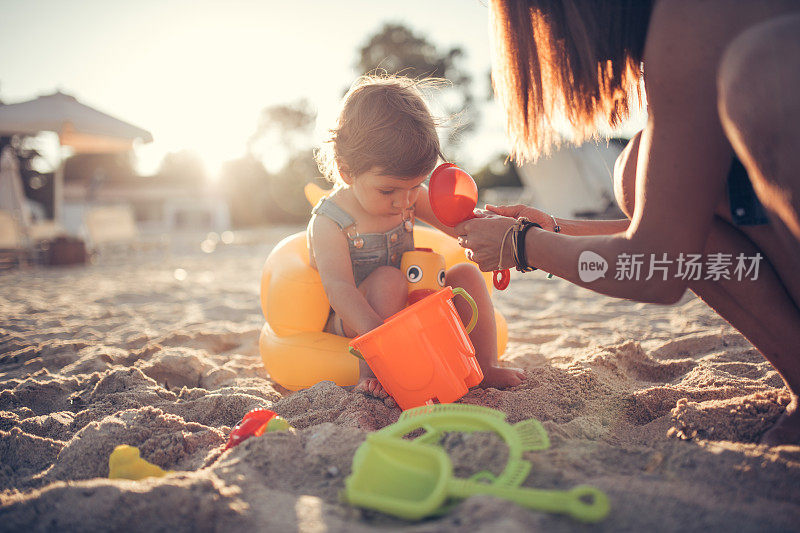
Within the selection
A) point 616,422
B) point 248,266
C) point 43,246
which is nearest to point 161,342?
point 616,422

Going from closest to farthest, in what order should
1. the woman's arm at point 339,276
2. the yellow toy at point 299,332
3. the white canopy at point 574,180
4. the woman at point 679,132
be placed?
the woman at point 679,132, the woman's arm at point 339,276, the yellow toy at point 299,332, the white canopy at point 574,180

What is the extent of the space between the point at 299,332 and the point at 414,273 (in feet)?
1.53

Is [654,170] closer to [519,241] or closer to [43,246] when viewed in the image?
[519,241]

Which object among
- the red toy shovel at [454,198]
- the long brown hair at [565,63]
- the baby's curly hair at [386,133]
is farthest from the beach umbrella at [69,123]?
the long brown hair at [565,63]

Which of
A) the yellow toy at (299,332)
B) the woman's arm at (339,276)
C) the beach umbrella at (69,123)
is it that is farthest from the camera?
the beach umbrella at (69,123)

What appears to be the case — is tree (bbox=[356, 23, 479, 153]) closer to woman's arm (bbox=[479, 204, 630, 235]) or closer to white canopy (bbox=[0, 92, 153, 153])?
white canopy (bbox=[0, 92, 153, 153])

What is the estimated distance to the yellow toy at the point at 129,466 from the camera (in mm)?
1064

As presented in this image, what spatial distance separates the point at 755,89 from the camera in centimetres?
88

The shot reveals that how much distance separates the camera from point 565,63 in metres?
1.28

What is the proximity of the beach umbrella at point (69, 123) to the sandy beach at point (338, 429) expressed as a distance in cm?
418

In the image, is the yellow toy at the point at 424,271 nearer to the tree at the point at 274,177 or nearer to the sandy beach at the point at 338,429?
the sandy beach at the point at 338,429

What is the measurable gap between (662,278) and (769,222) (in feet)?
0.84

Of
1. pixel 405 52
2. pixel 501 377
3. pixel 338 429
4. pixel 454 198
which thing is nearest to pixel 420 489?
pixel 338 429

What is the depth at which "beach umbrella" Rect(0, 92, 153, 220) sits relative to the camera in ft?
19.0
